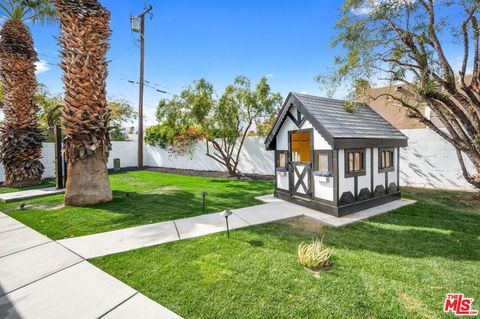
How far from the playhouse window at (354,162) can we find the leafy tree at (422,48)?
8.08 feet

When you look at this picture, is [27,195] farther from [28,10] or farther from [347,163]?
[347,163]

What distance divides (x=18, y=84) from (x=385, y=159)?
15889 millimetres

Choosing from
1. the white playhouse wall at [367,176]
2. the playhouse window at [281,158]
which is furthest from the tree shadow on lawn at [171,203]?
the white playhouse wall at [367,176]

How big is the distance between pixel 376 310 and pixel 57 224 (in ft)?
21.9

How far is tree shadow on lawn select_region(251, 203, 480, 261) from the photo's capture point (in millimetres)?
3994

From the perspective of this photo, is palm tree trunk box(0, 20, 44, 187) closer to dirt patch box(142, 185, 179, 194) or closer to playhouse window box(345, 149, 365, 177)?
dirt patch box(142, 185, 179, 194)

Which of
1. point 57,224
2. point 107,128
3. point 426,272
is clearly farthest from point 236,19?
point 426,272

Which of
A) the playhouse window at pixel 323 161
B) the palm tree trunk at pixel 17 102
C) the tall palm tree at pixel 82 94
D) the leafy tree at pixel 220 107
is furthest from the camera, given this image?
the leafy tree at pixel 220 107

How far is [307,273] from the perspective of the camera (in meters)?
3.31

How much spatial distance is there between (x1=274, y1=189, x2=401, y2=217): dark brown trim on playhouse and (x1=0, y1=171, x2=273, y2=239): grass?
123 centimetres

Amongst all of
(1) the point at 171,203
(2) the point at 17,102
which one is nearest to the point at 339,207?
(1) the point at 171,203

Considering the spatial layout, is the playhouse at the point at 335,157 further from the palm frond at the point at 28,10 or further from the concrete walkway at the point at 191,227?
the palm frond at the point at 28,10

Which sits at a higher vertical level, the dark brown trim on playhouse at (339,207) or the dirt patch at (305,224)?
the dark brown trim on playhouse at (339,207)

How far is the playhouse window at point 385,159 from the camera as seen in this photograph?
23.1ft
